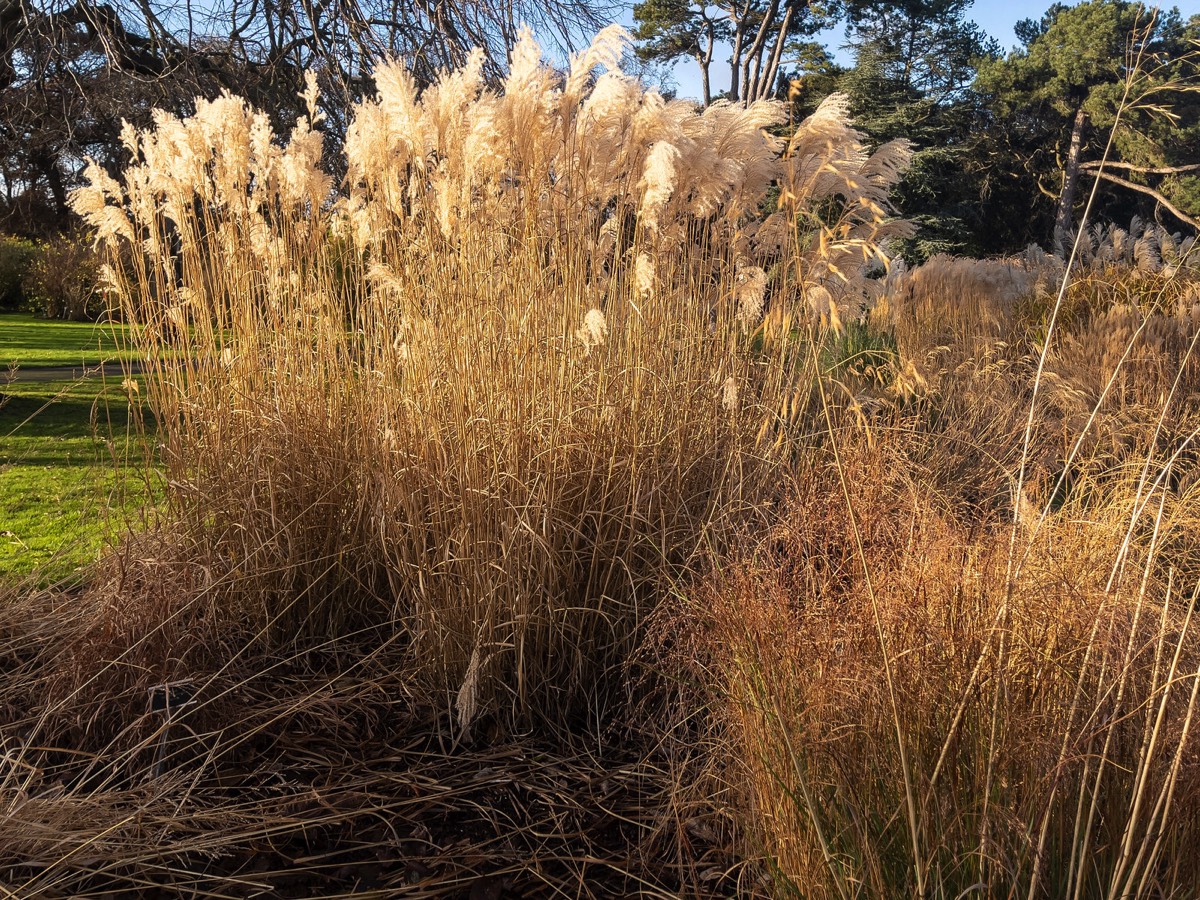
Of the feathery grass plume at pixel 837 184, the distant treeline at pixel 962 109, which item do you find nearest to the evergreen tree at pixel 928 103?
the distant treeline at pixel 962 109

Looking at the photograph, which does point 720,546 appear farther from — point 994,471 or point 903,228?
point 994,471

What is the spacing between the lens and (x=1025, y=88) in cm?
2630

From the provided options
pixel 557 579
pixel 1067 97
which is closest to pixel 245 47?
pixel 557 579

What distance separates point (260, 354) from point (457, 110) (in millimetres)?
1184

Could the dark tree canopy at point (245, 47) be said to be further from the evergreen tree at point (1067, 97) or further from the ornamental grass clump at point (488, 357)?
the evergreen tree at point (1067, 97)

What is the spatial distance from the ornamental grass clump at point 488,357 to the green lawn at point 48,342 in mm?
4726

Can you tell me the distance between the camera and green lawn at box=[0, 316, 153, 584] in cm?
355

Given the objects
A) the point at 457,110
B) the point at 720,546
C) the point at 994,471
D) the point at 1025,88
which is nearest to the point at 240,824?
the point at 720,546

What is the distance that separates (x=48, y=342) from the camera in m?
10.3

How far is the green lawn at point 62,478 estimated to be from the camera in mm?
3555

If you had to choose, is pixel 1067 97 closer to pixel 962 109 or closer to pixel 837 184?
pixel 962 109

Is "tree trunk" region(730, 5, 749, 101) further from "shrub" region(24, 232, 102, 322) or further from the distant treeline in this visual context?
"shrub" region(24, 232, 102, 322)

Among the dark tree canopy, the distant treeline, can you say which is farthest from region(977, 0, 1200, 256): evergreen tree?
the dark tree canopy

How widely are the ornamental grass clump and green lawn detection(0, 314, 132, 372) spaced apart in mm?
4726
